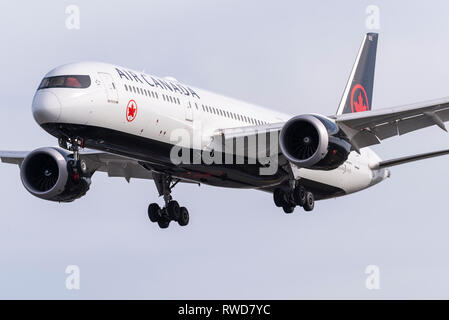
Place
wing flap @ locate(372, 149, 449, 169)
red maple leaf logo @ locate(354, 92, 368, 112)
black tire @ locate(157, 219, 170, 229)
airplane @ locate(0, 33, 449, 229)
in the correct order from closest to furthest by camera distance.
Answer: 1. airplane @ locate(0, 33, 449, 229)
2. wing flap @ locate(372, 149, 449, 169)
3. black tire @ locate(157, 219, 170, 229)
4. red maple leaf logo @ locate(354, 92, 368, 112)

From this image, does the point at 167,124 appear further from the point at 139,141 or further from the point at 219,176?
the point at 219,176

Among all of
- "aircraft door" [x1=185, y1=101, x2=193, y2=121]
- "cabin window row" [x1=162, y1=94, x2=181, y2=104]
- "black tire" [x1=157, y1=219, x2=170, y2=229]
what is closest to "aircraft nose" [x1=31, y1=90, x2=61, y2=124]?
"cabin window row" [x1=162, y1=94, x2=181, y2=104]

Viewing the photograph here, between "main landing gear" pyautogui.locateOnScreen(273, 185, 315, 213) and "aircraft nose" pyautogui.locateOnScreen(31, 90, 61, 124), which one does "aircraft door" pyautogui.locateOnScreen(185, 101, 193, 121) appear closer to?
"aircraft nose" pyautogui.locateOnScreen(31, 90, 61, 124)

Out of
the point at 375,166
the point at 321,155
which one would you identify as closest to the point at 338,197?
the point at 375,166

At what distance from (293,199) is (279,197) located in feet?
2.31

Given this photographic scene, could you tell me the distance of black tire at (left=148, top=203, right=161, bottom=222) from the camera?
47.8 meters

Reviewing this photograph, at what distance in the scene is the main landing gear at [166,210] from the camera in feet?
156

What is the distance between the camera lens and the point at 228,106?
45656mm

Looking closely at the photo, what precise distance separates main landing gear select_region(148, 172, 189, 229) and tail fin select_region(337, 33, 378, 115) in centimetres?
1135

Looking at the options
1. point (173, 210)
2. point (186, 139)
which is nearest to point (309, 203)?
point (173, 210)

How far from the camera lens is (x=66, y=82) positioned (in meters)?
39.5

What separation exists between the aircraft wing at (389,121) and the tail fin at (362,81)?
9710mm

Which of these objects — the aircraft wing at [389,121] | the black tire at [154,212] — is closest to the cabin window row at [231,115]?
the aircraft wing at [389,121]

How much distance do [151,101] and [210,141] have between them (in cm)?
356
